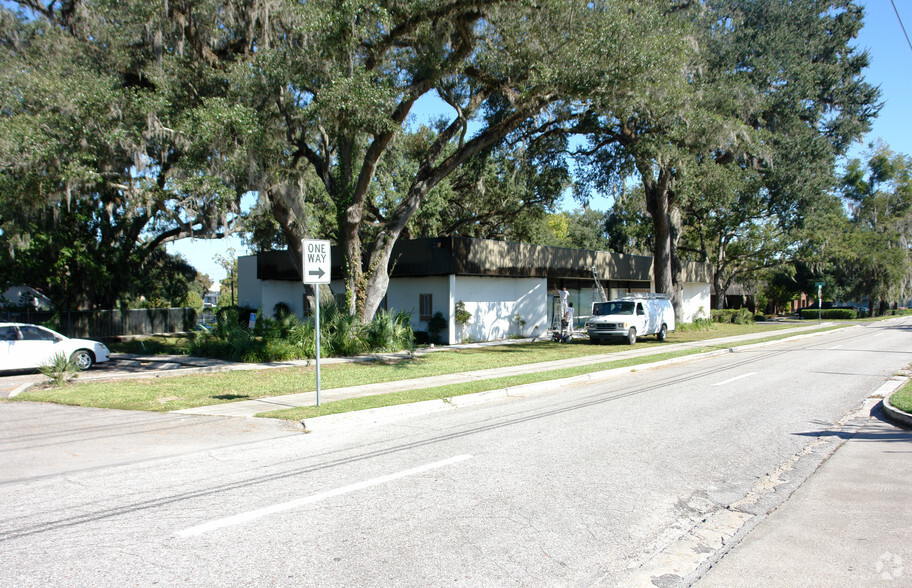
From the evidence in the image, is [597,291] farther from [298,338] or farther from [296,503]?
[296,503]

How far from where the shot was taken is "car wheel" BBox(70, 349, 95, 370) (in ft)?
57.3

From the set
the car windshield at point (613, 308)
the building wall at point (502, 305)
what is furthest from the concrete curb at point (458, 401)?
the building wall at point (502, 305)

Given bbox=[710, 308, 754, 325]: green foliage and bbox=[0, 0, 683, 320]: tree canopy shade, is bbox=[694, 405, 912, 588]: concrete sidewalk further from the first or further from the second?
bbox=[710, 308, 754, 325]: green foliage

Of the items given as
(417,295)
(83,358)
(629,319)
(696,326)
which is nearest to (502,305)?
(417,295)

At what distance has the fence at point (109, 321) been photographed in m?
28.8

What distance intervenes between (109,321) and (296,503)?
103ft

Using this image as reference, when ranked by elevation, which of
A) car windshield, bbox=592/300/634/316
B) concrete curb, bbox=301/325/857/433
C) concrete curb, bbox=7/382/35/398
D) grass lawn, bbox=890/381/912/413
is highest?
car windshield, bbox=592/300/634/316

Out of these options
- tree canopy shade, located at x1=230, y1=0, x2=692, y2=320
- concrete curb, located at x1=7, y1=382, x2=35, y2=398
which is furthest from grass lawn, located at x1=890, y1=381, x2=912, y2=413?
concrete curb, located at x1=7, y1=382, x2=35, y2=398

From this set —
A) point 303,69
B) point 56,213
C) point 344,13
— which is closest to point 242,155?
point 303,69

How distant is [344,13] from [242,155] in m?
4.61

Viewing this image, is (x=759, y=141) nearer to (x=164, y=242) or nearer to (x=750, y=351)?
(x=750, y=351)

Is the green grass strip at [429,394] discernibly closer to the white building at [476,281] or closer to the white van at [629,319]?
the white van at [629,319]

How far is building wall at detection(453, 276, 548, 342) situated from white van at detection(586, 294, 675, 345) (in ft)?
12.1

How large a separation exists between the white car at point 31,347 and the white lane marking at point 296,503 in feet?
43.9
